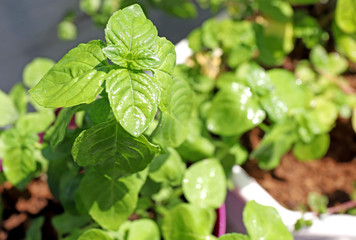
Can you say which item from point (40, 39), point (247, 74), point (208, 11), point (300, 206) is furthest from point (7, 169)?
point (208, 11)

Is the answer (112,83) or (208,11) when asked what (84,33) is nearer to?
(208,11)

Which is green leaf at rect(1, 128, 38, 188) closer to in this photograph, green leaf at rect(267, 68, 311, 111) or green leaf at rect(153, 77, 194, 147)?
green leaf at rect(153, 77, 194, 147)

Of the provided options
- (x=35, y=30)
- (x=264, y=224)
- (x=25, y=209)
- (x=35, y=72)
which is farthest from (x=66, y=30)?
(x=264, y=224)

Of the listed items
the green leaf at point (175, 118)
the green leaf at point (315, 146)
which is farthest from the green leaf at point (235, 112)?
the green leaf at point (315, 146)

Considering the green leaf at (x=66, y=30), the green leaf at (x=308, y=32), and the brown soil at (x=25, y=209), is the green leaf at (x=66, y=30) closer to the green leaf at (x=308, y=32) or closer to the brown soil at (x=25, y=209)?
the brown soil at (x=25, y=209)

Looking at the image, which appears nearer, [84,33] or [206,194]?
[206,194]

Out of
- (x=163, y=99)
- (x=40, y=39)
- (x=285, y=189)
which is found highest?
(x=163, y=99)

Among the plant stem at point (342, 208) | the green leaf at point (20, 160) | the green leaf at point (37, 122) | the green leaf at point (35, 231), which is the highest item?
the green leaf at point (37, 122)

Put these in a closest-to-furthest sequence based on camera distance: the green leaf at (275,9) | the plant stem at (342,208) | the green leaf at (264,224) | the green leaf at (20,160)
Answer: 1. the green leaf at (264,224)
2. the green leaf at (20,160)
3. the plant stem at (342,208)
4. the green leaf at (275,9)
